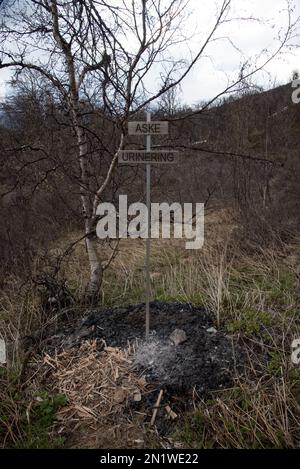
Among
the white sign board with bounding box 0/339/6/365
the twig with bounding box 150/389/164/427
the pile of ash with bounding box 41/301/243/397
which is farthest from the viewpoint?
the white sign board with bounding box 0/339/6/365

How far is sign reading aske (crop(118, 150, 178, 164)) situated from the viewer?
327cm

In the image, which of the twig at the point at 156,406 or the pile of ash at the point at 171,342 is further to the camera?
the pile of ash at the point at 171,342

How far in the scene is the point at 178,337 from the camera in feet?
11.0

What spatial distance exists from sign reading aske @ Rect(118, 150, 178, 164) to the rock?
1411 mm

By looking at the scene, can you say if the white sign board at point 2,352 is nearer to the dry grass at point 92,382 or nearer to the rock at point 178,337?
the dry grass at point 92,382

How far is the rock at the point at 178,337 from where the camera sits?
332 cm

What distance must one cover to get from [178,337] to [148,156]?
151cm

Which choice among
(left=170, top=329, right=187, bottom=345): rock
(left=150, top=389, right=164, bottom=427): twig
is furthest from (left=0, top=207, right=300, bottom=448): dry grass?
(left=170, top=329, right=187, bottom=345): rock

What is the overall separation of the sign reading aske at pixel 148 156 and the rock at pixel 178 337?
1411 mm

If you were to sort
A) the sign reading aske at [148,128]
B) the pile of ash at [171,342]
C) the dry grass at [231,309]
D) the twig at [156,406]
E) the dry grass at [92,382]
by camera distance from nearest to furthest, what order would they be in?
the dry grass at [231,309] < the twig at [156,406] < the dry grass at [92,382] < the pile of ash at [171,342] < the sign reading aske at [148,128]

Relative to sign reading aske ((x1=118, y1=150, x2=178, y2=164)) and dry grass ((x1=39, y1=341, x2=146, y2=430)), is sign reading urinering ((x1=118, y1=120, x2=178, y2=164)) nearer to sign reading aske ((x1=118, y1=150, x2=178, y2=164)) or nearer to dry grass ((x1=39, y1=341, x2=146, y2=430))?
sign reading aske ((x1=118, y1=150, x2=178, y2=164))

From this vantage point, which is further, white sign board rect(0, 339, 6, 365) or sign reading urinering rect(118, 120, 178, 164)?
white sign board rect(0, 339, 6, 365)

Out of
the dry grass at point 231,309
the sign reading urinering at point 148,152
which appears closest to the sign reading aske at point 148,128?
the sign reading urinering at point 148,152

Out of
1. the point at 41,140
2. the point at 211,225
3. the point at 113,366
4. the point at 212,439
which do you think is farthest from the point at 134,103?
the point at 211,225
